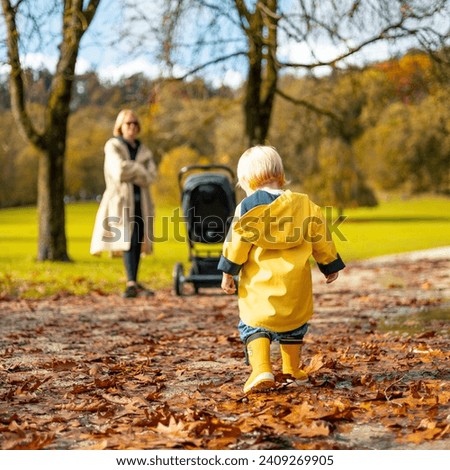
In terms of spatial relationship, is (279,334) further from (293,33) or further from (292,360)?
(293,33)

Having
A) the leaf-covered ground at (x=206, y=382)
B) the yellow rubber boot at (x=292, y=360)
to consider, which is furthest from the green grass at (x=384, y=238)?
the yellow rubber boot at (x=292, y=360)

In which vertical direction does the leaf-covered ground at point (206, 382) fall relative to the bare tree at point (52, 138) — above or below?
below

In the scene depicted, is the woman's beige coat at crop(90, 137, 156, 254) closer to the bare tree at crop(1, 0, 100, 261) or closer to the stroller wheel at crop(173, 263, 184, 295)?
the stroller wheel at crop(173, 263, 184, 295)

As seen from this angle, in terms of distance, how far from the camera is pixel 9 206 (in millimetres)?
49656

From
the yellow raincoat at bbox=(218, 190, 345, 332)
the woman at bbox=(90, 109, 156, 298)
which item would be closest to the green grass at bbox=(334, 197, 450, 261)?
the woman at bbox=(90, 109, 156, 298)

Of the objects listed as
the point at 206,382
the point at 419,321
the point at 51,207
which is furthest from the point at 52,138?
the point at 206,382

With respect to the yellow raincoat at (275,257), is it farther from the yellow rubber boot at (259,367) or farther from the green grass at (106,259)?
the green grass at (106,259)

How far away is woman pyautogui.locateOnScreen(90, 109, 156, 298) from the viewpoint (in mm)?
8367

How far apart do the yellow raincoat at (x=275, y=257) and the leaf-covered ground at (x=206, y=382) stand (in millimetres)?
423

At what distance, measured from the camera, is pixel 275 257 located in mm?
4098

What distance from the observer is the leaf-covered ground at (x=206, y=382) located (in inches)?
129
